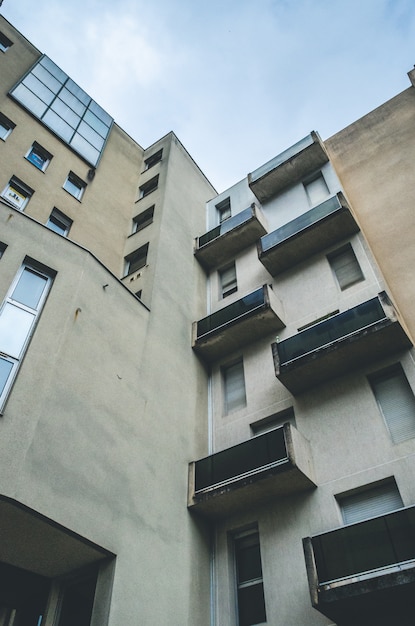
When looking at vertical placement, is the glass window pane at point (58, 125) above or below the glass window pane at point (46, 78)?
below

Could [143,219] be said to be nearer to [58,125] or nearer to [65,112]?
Answer: [58,125]

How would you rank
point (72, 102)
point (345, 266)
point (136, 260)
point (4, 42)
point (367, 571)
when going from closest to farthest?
point (367, 571)
point (345, 266)
point (136, 260)
point (4, 42)
point (72, 102)

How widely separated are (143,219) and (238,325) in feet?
27.5

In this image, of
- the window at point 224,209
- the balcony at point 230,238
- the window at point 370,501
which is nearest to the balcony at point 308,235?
the balcony at point 230,238

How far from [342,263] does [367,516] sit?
921cm

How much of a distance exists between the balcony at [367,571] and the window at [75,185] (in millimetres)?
17081

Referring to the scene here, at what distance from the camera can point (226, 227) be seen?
2197 centimetres

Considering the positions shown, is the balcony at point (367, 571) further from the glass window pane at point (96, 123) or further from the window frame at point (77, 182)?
the glass window pane at point (96, 123)

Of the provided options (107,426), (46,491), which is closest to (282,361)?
(107,426)

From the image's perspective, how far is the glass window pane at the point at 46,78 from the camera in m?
23.5

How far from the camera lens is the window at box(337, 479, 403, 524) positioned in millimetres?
11610

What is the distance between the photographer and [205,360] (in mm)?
18375

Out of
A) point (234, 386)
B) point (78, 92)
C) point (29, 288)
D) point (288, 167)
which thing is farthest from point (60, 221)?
point (288, 167)

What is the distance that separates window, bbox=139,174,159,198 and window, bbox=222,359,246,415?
11.4m
